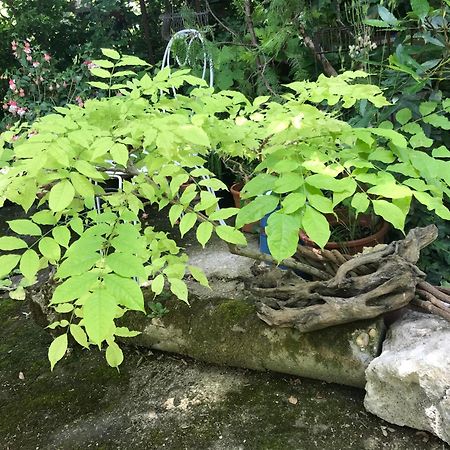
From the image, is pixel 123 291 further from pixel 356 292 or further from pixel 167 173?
pixel 356 292

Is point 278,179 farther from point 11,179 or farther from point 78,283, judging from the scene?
point 11,179

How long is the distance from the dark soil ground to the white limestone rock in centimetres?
7

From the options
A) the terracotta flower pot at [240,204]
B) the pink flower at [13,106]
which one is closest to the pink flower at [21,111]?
the pink flower at [13,106]

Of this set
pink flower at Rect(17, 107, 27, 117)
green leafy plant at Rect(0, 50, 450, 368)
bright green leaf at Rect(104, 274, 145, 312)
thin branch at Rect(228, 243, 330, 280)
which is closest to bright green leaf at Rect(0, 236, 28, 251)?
green leafy plant at Rect(0, 50, 450, 368)

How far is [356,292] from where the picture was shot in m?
1.78

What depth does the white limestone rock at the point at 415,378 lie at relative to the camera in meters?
1.47

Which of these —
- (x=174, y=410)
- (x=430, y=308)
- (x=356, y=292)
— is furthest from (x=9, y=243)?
(x=430, y=308)

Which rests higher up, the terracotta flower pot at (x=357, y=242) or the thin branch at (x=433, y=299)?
the thin branch at (x=433, y=299)

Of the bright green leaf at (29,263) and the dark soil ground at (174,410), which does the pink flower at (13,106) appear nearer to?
the dark soil ground at (174,410)

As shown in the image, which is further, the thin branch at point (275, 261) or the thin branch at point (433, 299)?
the thin branch at point (275, 261)

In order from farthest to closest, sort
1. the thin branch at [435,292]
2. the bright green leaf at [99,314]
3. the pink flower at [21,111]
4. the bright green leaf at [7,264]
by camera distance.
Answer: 1. the pink flower at [21,111]
2. the thin branch at [435,292]
3. the bright green leaf at [7,264]
4. the bright green leaf at [99,314]

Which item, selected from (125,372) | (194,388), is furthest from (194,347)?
(125,372)

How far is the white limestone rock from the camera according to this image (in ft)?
4.83

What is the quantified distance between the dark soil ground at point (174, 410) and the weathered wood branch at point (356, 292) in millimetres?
288
